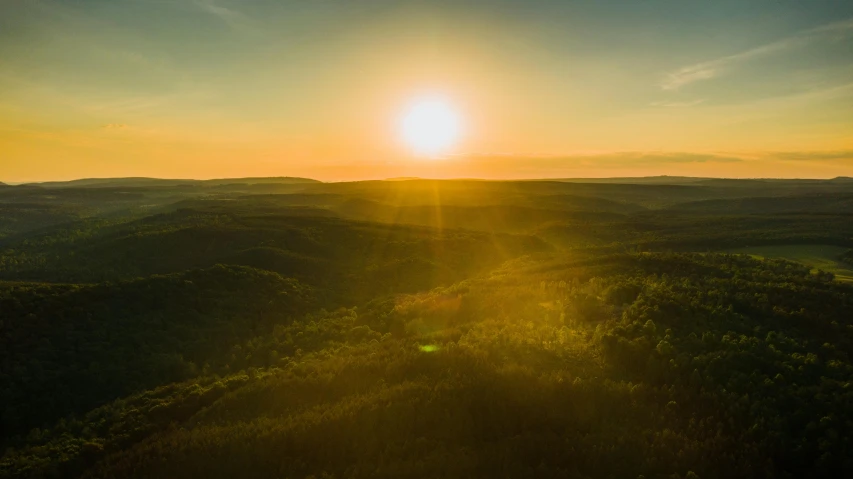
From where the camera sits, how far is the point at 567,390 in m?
16.1

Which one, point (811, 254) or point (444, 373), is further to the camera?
point (811, 254)

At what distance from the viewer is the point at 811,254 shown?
4097 cm

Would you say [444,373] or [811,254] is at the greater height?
[811,254]

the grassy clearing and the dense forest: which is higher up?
the grassy clearing

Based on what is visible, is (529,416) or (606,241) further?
(606,241)

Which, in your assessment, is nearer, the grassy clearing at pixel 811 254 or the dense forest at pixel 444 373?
the dense forest at pixel 444 373

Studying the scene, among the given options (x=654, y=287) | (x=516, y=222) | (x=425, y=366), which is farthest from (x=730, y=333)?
(x=516, y=222)

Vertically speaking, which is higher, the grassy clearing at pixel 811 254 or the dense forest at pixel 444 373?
the grassy clearing at pixel 811 254

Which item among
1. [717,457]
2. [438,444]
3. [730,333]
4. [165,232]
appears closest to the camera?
[717,457]

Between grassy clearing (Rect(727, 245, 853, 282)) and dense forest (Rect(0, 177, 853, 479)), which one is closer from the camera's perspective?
dense forest (Rect(0, 177, 853, 479))

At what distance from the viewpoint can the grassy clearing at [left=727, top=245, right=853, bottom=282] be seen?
3434 centimetres

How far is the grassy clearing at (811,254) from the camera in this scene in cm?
3434

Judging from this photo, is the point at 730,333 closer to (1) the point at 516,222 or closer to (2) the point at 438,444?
(2) the point at 438,444

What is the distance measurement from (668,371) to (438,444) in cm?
910
